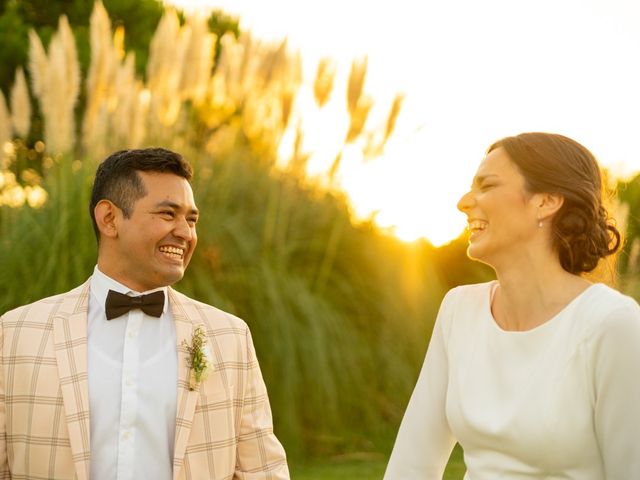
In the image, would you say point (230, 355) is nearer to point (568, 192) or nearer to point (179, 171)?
point (179, 171)

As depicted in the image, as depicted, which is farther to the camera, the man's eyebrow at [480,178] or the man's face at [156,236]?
the man's face at [156,236]

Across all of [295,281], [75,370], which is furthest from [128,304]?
[295,281]

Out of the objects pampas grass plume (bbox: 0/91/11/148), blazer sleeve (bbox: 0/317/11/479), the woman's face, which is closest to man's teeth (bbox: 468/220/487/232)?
the woman's face

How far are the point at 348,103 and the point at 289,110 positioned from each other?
19.8 inches

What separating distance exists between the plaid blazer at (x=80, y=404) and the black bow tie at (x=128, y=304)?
8cm

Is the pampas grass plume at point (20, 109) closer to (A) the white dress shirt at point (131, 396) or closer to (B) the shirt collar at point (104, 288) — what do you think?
(B) the shirt collar at point (104, 288)

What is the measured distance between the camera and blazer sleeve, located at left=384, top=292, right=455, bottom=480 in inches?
127

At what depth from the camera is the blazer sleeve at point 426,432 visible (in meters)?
3.24

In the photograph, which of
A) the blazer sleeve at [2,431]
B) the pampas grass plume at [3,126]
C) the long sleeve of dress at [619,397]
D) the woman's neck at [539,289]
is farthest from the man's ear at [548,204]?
the pampas grass plume at [3,126]

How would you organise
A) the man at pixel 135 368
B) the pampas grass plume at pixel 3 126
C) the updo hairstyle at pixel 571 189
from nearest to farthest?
the updo hairstyle at pixel 571 189 < the man at pixel 135 368 < the pampas grass plume at pixel 3 126

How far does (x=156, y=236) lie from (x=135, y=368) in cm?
45

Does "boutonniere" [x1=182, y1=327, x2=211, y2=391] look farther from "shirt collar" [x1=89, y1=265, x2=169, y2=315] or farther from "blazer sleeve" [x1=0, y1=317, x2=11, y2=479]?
"blazer sleeve" [x1=0, y1=317, x2=11, y2=479]

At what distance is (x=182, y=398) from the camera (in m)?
3.16

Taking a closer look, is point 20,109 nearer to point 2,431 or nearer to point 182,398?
point 2,431
